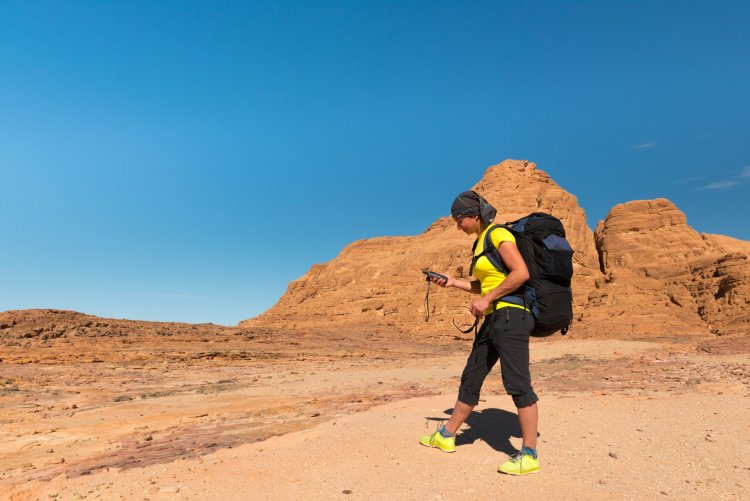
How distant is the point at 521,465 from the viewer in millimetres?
3729

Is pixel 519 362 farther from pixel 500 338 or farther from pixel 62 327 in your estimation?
pixel 62 327

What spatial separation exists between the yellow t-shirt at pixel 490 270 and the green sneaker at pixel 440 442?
112cm

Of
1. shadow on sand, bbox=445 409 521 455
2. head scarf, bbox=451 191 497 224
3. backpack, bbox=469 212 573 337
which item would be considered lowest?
shadow on sand, bbox=445 409 521 455

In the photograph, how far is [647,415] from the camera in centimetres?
546

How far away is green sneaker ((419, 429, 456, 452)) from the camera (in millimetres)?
4141

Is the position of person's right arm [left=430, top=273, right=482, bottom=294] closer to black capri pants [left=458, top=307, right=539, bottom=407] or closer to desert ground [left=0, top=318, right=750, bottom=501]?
black capri pants [left=458, top=307, right=539, bottom=407]

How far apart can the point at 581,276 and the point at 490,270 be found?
4961 cm

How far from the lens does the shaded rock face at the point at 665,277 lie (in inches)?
1492

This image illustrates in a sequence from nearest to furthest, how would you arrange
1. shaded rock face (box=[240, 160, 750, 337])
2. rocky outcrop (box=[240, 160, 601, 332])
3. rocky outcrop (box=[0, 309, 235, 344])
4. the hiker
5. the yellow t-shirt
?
the hiker
the yellow t-shirt
rocky outcrop (box=[0, 309, 235, 344])
shaded rock face (box=[240, 160, 750, 337])
rocky outcrop (box=[240, 160, 601, 332])

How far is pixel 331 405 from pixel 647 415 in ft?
17.1

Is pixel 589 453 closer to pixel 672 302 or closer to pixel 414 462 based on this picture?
pixel 414 462

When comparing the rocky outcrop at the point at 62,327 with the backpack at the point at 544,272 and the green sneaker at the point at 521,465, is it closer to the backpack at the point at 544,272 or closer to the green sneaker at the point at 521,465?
the green sneaker at the point at 521,465

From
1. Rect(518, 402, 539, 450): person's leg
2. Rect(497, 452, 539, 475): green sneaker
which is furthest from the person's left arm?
Rect(497, 452, 539, 475): green sneaker

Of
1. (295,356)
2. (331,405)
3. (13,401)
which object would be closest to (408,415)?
(331,405)
